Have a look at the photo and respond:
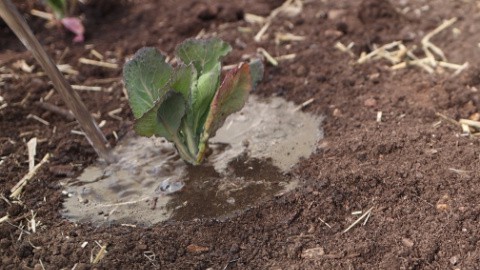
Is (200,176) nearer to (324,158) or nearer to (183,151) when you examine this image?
(183,151)

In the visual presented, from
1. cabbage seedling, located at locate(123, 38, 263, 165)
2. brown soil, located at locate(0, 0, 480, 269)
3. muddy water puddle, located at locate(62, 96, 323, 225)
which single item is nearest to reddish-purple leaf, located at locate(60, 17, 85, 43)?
brown soil, located at locate(0, 0, 480, 269)

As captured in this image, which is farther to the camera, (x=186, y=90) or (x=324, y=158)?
(x=324, y=158)

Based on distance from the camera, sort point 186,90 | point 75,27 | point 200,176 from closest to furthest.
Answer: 1. point 186,90
2. point 200,176
3. point 75,27

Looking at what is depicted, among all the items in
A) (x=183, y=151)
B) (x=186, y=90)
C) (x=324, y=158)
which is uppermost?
(x=186, y=90)

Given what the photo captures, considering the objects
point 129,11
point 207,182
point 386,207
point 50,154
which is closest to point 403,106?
point 386,207

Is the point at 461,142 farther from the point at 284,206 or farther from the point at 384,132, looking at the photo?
the point at 284,206

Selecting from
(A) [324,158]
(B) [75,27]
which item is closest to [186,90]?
(A) [324,158]

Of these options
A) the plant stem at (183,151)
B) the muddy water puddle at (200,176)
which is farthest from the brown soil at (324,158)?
the plant stem at (183,151)

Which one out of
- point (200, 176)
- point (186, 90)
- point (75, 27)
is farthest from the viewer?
point (75, 27)
